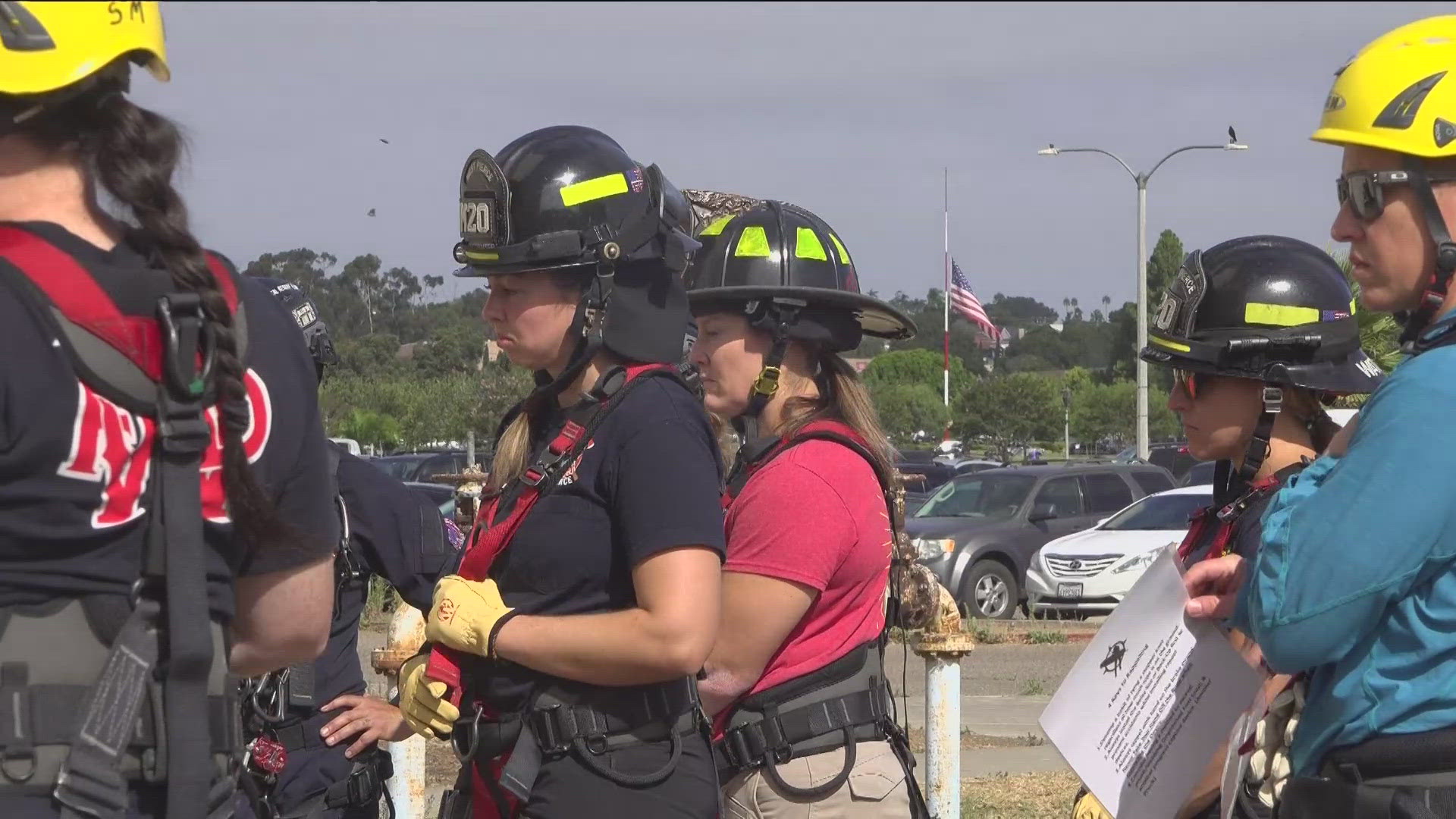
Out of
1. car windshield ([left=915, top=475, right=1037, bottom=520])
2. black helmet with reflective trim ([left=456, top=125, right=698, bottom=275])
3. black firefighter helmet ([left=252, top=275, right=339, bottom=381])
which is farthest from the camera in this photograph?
car windshield ([left=915, top=475, right=1037, bottom=520])

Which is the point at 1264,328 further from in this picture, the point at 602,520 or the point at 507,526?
the point at 507,526

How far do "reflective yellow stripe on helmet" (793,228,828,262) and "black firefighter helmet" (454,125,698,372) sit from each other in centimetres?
68

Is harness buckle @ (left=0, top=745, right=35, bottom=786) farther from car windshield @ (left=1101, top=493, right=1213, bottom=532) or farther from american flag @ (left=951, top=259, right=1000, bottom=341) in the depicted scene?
american flag @ (left=951, top=259, right=1000, bottom=341)

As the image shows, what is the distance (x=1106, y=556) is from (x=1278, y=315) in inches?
542

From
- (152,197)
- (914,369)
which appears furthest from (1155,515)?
(914,369)

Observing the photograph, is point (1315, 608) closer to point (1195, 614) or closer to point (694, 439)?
point (1195, 614)

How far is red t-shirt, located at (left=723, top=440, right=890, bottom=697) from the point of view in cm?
363

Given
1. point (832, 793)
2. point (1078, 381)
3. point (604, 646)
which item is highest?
point (604, 646)

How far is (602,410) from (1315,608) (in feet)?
4.58

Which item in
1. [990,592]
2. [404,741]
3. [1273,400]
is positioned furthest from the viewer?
[990,592]

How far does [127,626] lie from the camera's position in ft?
6.99

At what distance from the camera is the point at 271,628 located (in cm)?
242

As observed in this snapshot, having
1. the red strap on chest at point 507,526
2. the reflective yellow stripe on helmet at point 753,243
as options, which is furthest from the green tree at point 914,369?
the red strap on chest at point 507,526

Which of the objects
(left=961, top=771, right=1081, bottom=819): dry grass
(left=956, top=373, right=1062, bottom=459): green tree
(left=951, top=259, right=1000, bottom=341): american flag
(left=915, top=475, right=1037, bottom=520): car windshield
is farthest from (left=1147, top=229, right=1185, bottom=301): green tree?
(left=961, top=771, right=1081, bottom=819): dry grass
